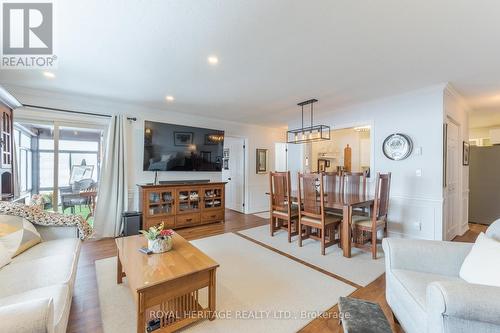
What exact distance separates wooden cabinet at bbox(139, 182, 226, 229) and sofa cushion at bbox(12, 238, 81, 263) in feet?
5.89

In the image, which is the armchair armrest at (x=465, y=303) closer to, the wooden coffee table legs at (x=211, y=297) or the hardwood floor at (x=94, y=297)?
the hardwood floor at (x=94, y=297)

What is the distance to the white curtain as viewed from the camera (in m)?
3.93

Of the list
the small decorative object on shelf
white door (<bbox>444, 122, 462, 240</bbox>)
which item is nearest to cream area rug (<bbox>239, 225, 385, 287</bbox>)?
white door (<bbox>444, 122, 462, 240</bbox>)

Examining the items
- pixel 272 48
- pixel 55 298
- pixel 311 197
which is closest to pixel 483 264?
pixel 311 197

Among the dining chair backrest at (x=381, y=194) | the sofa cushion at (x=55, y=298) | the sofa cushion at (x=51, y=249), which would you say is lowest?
the sofa cushion at (x=55, y=298)

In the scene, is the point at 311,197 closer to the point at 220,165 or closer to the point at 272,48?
the point at 272,48

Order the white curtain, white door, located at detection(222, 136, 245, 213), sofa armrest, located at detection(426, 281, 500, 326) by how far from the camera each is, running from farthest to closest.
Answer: white door, located at detection(222, 136, 245, 213), the white curtain, sofa armrest, located at detection(426, 281, 500, 326)

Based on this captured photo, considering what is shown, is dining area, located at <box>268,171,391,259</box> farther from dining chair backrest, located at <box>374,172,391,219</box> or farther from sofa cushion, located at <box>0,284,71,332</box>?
sofa cushion, located at <box>0,284,71,332</box>

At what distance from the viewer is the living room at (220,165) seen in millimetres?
1614

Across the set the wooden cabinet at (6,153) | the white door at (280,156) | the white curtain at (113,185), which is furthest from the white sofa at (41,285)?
the white door at (280,156)

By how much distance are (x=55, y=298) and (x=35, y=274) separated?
467 millimetres

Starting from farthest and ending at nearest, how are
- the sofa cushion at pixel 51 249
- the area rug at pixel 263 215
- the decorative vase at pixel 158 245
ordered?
the area rug at pixel 263 215
the decorative vase at pixel 158 245
the sofa cushion at pixel 51 249

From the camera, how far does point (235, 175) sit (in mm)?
6453

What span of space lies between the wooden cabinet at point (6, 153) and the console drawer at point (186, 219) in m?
2.33
